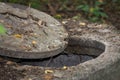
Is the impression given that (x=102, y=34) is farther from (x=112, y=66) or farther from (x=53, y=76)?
(x=53, y=76)

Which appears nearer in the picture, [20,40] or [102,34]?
[20,40]

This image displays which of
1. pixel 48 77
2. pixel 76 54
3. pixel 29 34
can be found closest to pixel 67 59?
pixel 76 54

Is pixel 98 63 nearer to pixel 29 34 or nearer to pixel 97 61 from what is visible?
pixel 97 61

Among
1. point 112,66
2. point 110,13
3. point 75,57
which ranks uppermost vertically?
point 112,66

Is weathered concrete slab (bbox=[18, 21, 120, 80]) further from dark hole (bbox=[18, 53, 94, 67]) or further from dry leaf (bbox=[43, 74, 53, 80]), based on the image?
dark hole (bbox=[18, 53, 94, 67])

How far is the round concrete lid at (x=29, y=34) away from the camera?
153 inches

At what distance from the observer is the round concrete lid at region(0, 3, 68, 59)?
3.88 meters

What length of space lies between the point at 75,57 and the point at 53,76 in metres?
1.18

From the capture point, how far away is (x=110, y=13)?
8.51 meters

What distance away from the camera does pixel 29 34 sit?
4.27 meters

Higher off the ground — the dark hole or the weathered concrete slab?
the weathered concrete slab

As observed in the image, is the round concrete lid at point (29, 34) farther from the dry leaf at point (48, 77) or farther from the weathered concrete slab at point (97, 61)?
the dry leaf at point (48, 77)

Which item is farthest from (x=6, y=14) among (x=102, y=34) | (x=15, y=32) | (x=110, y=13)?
(x=110, y=13)

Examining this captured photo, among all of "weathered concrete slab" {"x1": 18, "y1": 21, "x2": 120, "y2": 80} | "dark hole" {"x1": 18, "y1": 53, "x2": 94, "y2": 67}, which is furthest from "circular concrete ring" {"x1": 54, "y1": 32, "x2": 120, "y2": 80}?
"dark hole" {"x1": 18, "y1": 53, "x2": 94, "y2": 67}
